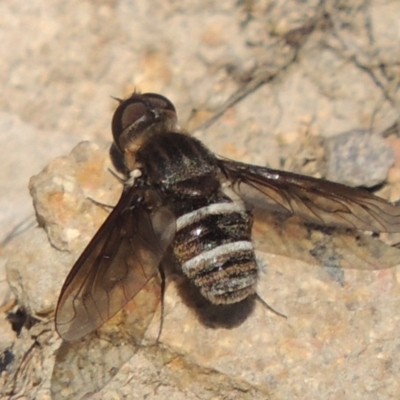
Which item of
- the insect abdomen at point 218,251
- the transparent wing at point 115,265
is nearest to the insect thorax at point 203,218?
the insect abdomen at point 218,251

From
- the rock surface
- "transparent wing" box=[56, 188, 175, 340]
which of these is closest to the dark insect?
"transparent wing" box=[56, 188, 175, 340]

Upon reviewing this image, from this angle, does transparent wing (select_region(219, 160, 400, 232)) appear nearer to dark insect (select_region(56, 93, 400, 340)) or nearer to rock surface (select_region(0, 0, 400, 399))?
dark insect (select_region(56, 93, 400, 340))

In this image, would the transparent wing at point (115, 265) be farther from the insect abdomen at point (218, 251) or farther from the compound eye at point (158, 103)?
the compound eye at point (158, 103)

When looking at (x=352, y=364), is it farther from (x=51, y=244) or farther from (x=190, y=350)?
(x=51, y=244)

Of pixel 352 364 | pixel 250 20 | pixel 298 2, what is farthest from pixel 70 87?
pixel 352 364

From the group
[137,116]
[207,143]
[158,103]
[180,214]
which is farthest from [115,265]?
[207,143]

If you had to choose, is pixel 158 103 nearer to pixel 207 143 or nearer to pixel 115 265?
pixel 207 143
